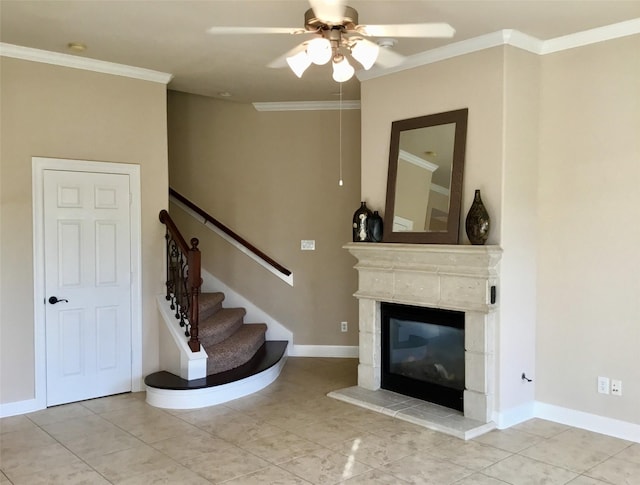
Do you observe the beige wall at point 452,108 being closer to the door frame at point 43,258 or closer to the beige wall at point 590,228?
the beige wall at point 590,228

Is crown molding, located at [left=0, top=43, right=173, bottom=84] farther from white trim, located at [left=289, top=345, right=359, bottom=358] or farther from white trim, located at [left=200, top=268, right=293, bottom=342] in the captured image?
white trim, located at [left=289, top=345, right=359, bottom=358]

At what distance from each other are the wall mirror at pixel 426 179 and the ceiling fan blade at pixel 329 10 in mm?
1699

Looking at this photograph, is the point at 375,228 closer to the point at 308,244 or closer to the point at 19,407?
the point at 308,244

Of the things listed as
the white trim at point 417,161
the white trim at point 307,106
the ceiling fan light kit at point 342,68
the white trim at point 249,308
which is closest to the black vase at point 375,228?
the white trim at point 417,161

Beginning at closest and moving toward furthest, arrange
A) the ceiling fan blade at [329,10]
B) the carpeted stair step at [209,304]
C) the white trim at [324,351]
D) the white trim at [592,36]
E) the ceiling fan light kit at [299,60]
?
1. the ceiling fan blade at [329,10]
2. the ceiling fan light kit at [299,60]
3. the white trim at [592,36]
4. the carpeted stair step at [209,304]
5. the white trim at [324,351]

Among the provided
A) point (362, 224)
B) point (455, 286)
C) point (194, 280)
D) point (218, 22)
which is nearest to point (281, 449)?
point (194, 280)

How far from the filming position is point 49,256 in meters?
4.57

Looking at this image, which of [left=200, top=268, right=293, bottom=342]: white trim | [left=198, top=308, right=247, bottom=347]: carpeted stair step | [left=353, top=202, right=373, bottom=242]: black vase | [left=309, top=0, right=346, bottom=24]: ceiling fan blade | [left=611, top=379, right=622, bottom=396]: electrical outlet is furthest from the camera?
[left=200, top=268, right=293, bottom=342]: white trim

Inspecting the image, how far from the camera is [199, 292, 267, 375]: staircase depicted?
5055 millimetres

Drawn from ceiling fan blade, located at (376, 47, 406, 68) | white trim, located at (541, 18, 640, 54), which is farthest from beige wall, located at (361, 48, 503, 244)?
white trim, located at (541, 18, 640, 54)

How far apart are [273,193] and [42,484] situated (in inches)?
158

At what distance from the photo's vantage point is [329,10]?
9.36 ft

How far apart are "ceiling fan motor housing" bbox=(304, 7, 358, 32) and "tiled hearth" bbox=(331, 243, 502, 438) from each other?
184cm

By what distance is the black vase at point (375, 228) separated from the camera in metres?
4.79
